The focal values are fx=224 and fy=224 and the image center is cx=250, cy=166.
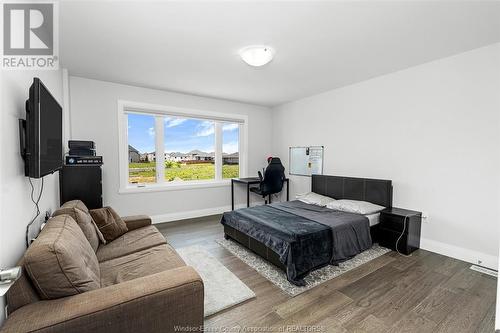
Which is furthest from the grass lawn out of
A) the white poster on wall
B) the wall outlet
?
the wall outlet

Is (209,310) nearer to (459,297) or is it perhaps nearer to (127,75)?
(459,297)

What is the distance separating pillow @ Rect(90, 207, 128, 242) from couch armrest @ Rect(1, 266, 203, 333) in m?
1.34

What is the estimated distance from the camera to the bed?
232cm

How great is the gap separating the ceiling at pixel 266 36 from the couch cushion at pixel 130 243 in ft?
6.81

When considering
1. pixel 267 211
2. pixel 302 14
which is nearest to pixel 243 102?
pixel 267 211

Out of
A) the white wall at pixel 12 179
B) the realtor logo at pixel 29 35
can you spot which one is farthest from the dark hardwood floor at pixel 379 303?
the realtor logo at pixel 29 35

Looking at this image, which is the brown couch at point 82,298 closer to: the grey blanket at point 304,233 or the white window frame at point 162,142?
the grey blanket at point 304,233

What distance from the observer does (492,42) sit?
2.42 m

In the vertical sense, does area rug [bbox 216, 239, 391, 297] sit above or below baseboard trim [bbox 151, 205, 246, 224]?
below

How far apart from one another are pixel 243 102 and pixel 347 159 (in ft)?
8.31

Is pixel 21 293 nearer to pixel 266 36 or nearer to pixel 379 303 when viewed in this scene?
pixel 379 303

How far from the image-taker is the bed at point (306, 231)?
232 cm

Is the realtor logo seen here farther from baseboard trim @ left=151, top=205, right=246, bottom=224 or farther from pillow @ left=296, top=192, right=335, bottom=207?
pillow @ left=296, top=192, right=335, bottom=207

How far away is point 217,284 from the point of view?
87.5 inches
